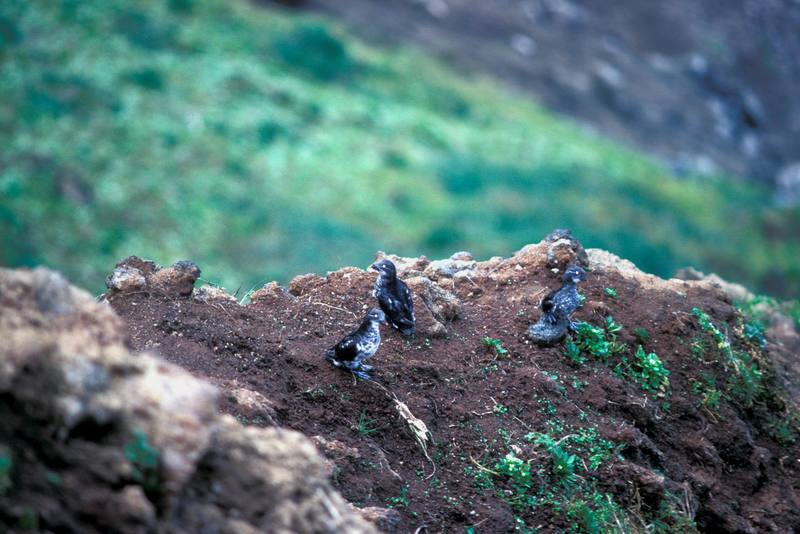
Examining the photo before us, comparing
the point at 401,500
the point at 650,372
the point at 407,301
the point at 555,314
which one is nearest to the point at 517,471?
the point at 401,500

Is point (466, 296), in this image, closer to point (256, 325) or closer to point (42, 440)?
point (256, 325)

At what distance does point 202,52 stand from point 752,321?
18829mm

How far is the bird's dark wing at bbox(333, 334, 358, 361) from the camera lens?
17.1 feet

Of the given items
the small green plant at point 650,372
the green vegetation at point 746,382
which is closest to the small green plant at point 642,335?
the small green plant at point 650,372

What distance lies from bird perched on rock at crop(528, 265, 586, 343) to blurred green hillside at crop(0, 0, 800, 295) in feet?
31.3

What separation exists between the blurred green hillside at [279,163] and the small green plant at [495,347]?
31.3ft

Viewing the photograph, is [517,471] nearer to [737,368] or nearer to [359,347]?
[359,347]

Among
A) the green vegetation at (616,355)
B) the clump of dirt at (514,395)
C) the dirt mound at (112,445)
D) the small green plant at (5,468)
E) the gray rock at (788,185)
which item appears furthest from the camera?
the gray rock at (788,185)

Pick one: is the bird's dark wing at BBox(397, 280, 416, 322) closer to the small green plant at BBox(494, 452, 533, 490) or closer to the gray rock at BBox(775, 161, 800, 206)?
the small green plant at BBox(494, 452, 533, 490)

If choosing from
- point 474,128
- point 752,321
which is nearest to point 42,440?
point 752,321

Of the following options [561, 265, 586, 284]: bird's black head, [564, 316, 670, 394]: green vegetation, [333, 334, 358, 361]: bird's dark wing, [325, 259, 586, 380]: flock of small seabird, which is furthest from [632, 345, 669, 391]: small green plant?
[333, 334, 358, 361]: bird's dark wing

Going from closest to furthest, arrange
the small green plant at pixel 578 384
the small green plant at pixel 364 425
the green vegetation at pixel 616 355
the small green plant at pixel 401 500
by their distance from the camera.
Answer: the small green plant at pixel 401 500, the small green plant at pixel 364 425, the small green plant at pixel 578 384, the green vegetation at pixel 616 355

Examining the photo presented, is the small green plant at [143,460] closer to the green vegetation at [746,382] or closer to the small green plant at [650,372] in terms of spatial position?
the small green plant at [650,372]

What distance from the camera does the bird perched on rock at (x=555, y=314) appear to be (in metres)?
6.24
